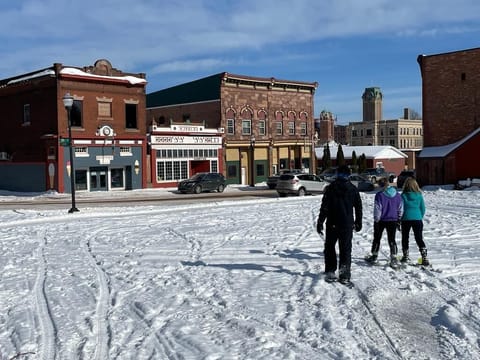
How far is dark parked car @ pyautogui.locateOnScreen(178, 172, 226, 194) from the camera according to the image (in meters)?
37.7

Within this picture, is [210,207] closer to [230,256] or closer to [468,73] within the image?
[230,256]

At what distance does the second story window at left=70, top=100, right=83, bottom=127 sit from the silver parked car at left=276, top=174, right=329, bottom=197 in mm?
14917

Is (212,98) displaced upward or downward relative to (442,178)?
upward

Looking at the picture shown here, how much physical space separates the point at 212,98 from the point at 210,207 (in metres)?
26.7

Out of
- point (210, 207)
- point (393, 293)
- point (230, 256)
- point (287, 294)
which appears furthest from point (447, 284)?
point (210, 207)

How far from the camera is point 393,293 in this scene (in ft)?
24.9

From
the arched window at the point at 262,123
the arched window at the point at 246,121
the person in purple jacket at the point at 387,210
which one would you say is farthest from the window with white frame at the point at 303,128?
the person in purple jacket at the point at 387,210

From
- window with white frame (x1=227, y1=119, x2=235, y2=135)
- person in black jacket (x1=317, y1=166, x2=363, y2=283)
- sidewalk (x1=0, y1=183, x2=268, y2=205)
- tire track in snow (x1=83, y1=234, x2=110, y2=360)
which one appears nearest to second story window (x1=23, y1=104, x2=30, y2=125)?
sidewalk (x1=0, y1=183, x2=268, y2=205)

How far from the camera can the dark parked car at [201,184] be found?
1483 inches

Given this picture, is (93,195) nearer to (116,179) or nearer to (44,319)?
(116,179)

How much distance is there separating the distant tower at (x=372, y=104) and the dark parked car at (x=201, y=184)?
145223 millimetres

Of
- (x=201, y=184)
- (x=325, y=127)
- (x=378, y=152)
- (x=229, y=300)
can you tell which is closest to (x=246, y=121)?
(x=201, y=184)


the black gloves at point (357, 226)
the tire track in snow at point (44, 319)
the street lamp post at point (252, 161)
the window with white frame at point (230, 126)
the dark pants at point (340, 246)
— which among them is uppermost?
the window with white frame at point (230, 126)

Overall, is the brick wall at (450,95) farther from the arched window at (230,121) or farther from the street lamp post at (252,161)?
the arched window at (230,121)
